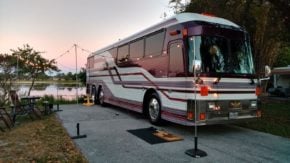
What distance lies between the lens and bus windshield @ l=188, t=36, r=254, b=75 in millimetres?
5684

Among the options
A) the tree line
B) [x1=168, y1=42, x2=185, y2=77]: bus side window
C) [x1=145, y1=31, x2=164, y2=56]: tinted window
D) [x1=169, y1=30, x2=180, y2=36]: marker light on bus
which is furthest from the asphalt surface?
the tree line

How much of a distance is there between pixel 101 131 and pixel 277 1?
7239 millimetres

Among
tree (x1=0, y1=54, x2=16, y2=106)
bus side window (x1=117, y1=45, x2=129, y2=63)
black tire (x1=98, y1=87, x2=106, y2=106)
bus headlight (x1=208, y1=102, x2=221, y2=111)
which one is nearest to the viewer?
bus headlight (x1=208, y1=102, x2=221, y2=111)

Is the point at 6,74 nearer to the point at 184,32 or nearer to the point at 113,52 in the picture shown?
the point at 113,52

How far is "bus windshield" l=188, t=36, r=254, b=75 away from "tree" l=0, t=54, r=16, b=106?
9.93 metres

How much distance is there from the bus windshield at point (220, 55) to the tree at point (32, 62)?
43.9 feet

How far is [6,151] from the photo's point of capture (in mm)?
4812

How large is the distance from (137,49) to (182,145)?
434cm

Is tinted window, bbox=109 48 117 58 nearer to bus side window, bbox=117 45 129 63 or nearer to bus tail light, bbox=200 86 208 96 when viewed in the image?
bus side window, bbox=117 45 129 63

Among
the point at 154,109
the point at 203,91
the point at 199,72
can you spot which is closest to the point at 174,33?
the point at 199,72

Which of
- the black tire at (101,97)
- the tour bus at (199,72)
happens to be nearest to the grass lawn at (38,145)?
the tour bus at (199,72)

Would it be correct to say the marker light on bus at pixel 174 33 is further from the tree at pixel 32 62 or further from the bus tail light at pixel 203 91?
the tree at pixel 32 62

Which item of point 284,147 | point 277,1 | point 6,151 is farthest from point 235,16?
point 6,151

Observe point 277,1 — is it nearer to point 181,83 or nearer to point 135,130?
point 181,83
